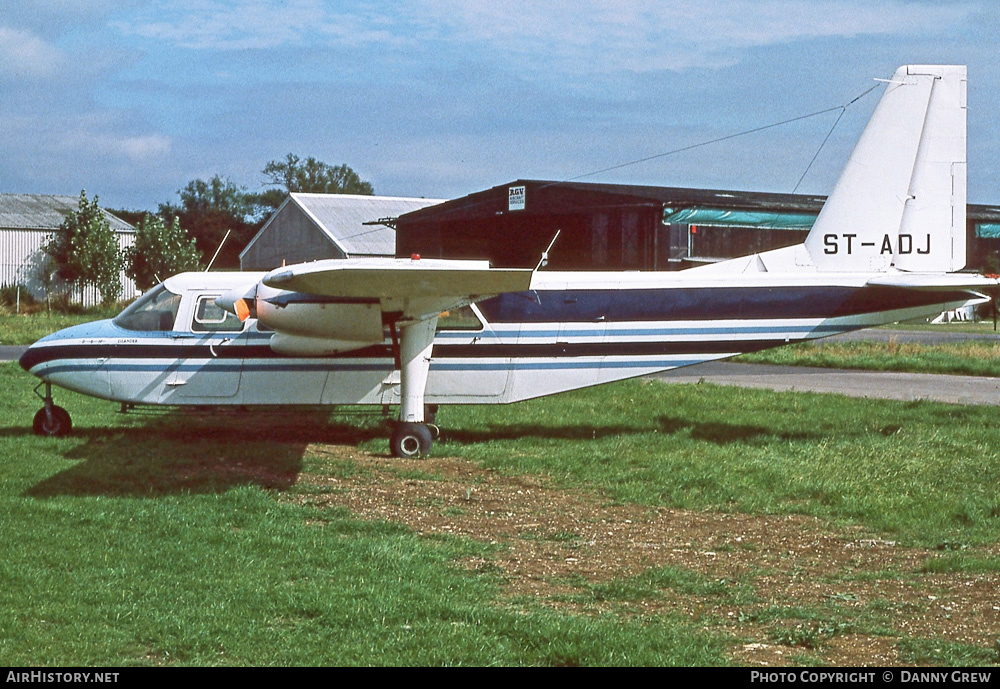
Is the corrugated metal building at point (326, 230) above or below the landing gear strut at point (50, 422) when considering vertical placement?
above

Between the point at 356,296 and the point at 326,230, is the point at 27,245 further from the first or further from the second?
the point at 356,296

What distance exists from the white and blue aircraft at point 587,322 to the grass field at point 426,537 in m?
0.82

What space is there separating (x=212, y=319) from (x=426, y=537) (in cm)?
596

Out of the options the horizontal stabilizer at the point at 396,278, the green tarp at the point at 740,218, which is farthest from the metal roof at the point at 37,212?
the horizontal stabilizer at the point at 396,278

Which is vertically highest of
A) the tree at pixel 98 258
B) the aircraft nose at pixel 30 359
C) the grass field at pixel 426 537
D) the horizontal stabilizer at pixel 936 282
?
the tree at pixel 98 258

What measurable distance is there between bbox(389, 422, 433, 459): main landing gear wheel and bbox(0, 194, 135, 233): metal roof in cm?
5026

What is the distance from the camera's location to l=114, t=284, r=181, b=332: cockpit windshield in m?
13.6

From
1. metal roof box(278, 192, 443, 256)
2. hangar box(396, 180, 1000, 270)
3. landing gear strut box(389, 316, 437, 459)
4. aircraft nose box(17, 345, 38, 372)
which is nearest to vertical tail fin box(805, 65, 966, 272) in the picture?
landing gear strut box(389, 316, 437, 459)

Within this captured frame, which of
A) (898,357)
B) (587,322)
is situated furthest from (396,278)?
(898,357)

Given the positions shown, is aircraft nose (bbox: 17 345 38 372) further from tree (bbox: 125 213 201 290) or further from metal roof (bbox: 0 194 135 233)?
metal roof (bbox: 0 194 135 233)

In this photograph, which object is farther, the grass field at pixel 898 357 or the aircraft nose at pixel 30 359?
the grass field at pixel 898 357

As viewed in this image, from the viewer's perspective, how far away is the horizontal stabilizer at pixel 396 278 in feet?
35.1

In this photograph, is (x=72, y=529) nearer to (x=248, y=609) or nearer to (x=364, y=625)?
(x=248, y=609)

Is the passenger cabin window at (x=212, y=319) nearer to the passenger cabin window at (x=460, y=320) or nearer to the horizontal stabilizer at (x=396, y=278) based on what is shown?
the horizontal stabilizer at (x=396, y=278)
